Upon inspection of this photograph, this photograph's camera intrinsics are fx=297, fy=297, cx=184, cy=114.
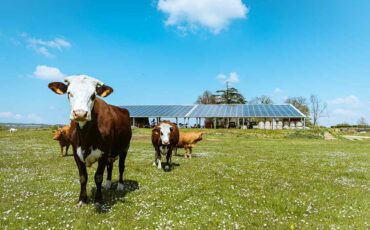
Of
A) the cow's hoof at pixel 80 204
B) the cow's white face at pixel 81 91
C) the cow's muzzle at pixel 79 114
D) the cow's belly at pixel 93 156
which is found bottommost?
the cow's hoof at pixel 80 204

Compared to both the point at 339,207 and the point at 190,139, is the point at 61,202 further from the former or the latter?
the point at 190,139

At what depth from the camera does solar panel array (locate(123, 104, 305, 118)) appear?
222 feet

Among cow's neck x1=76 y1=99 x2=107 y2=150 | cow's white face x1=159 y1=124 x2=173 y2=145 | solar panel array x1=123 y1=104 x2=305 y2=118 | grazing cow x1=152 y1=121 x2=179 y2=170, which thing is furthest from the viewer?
solar panel array x1=123 y1=104 x2=305 y2=118

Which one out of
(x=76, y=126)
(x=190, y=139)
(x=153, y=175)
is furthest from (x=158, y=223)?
(x=190, y=139)

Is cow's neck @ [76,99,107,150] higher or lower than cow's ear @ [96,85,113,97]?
lower

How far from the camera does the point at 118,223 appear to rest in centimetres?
675

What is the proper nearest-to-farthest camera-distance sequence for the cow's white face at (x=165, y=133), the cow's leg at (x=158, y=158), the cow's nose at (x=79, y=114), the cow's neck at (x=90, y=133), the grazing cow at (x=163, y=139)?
the cow's nose at (x=79, y=114) < the cow's neck at (x=90, y=133) < the cow's white face at (x=165, y=133) < the grazing cow at (x=163, y=139) < the cow's leg at (x=158, y=158)

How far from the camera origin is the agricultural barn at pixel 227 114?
6793cm

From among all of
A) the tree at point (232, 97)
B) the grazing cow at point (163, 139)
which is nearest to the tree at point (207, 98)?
→ the tree at point (232, 97)

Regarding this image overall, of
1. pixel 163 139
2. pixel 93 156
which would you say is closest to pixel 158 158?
pixel 163 139

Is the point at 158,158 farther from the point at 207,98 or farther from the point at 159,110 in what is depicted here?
the point at 207,98

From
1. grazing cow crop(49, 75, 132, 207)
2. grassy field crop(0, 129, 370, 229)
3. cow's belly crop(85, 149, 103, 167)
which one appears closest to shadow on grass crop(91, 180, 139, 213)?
grassy field crop(0, 129, 370, 229)

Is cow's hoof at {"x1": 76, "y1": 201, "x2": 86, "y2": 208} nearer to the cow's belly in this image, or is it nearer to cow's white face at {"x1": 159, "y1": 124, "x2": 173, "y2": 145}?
the cow's belly

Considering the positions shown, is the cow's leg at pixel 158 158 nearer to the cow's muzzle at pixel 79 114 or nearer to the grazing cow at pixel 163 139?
the grazing cow at pixel 163 139
